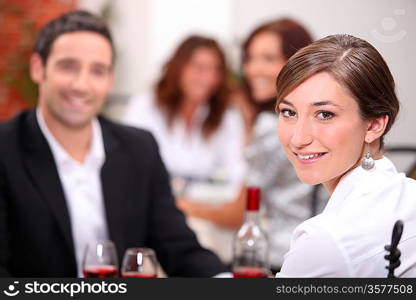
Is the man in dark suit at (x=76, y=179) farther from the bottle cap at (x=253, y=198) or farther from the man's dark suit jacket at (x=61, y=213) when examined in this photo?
the bottle cap at (x=253, y=198)

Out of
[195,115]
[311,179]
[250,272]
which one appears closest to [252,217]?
[250,272]

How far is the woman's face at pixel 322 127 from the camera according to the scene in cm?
71

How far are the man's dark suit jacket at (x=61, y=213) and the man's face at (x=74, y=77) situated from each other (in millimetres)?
70

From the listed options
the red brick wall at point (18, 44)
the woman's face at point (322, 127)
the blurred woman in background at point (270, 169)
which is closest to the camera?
the woman's face at point (322, 127)

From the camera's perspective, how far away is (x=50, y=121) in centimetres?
178

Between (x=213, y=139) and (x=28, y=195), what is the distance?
2.42 m

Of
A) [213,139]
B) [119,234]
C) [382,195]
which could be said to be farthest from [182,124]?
[382,195]

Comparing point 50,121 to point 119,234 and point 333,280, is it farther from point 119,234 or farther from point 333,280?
point 333,280

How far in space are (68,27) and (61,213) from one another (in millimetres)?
432

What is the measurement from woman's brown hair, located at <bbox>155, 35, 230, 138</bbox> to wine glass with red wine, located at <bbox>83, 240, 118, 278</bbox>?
268cm

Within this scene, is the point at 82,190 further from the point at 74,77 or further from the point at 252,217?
the point at 252,217

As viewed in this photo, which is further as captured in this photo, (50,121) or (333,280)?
(50,121)

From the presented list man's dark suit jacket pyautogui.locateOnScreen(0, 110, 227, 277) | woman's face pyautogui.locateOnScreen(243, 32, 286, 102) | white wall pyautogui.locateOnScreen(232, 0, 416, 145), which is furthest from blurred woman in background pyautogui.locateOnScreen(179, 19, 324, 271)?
white wall pyautogui.locateOnScreen(232, 0, 416, 145)

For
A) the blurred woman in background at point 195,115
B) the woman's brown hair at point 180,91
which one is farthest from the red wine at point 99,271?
the woman's brown hair at point 180,91
